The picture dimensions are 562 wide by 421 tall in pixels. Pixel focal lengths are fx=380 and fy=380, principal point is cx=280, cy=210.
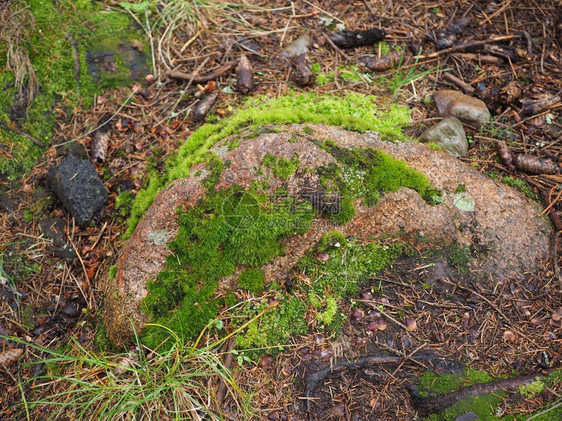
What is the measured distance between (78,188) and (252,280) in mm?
1987

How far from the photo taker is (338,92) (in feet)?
14.5

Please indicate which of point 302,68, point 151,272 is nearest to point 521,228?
point 302,68

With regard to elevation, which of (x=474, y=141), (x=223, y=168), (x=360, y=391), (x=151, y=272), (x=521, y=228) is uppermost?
(x=223, y=168)

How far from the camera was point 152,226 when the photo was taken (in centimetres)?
314

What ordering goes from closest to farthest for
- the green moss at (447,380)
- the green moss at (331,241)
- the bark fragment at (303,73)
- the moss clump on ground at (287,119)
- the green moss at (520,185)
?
the green moss at (447,380) → the green moss at (331,241) → the moss clump on ground at (287,119) → the green moss at (520,185) → the bark fragment at (303,73)

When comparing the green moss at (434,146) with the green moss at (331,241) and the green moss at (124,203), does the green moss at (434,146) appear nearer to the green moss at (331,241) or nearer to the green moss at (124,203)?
the green moss at (331,241)

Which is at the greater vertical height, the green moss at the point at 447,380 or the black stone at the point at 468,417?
the green moss at the point at 447,380

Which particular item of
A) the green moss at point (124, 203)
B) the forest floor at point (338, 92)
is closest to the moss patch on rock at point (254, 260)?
the forest floor at point (338, 92)

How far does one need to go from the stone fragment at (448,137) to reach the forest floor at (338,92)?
0.15 m

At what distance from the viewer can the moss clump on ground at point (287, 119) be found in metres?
3.55

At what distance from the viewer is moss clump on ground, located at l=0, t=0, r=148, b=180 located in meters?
3.95

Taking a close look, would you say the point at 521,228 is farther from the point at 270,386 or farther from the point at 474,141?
the point at 270,386

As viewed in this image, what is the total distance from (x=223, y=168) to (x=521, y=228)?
271cm

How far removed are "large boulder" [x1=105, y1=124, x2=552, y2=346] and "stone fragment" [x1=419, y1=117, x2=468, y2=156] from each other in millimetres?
377
